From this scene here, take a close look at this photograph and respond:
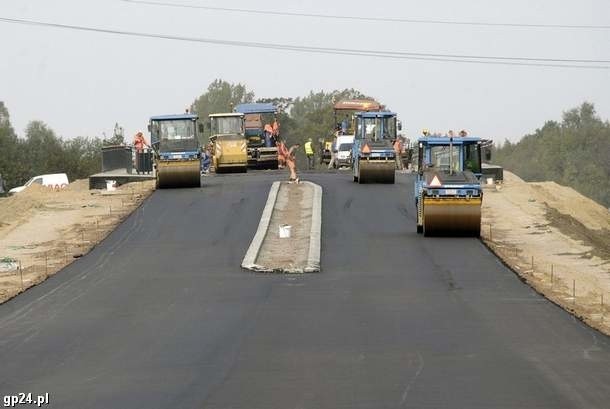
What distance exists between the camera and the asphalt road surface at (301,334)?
13.9m

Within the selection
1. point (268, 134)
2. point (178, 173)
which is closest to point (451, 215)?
point (178, 173)

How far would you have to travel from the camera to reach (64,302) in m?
22.8

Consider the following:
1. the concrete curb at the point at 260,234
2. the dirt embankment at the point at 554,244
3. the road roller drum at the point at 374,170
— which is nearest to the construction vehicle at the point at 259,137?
the dirt embankment at the point at 554,244

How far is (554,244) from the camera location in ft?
112

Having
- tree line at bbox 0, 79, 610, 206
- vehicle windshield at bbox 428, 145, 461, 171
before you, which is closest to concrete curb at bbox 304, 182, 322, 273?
vehicle windshield at bbox 428, 145, 461, 171

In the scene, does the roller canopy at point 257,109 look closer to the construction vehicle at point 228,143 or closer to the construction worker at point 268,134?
the construction worker at point 268,134

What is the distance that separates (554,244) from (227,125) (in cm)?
2814

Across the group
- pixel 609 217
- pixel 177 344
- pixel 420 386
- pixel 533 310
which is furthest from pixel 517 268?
pixel 609 217

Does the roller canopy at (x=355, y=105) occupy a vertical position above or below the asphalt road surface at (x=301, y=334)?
above

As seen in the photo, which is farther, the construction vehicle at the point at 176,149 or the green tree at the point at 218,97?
the green tree at the point at 218,97

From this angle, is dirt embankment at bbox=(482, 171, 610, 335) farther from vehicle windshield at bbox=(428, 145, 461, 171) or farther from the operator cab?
the operator cab

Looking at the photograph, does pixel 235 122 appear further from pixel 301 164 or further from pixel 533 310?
pixel 301 164

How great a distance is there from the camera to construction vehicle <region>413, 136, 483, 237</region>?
32.7 meters

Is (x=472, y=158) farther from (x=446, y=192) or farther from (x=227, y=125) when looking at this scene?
(x=227, y=125)
